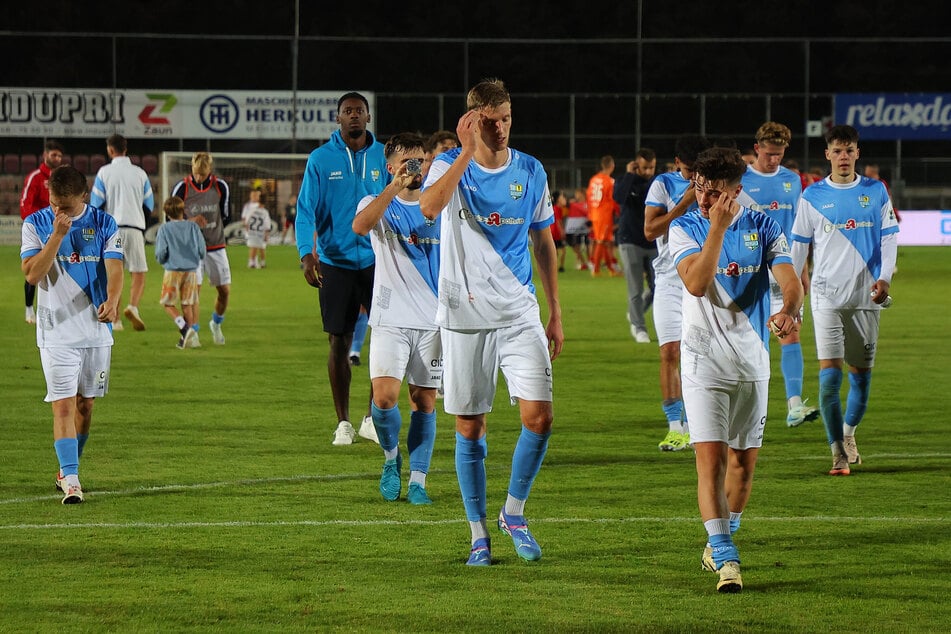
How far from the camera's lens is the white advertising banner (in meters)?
41.5

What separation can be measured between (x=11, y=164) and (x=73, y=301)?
3831 centimetres

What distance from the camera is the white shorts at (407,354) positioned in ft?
26.0

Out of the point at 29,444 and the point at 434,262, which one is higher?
the point at 434,262

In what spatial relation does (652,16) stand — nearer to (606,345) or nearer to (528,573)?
(606,345)

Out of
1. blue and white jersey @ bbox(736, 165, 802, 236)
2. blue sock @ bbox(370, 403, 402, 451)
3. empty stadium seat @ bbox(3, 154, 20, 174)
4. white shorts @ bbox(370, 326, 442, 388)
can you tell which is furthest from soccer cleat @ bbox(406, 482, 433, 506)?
empty stadium seat @ bbox(3, 154, 20, 174)

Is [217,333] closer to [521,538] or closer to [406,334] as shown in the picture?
[406,334]

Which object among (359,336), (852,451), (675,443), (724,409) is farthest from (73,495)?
(359,336)

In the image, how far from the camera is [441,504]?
7.84m

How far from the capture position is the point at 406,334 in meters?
7.96

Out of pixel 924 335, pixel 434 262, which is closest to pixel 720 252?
pixel 434 262

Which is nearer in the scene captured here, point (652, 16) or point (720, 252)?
point (720, 252)

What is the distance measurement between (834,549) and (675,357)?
3.16 m

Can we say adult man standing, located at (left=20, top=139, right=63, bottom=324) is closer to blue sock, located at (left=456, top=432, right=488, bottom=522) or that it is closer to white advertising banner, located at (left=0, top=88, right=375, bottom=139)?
blue sock, located at (left=456, top=432, right=488, bottom=522)

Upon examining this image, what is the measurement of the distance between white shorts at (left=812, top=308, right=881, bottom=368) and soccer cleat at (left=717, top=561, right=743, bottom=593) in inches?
128
